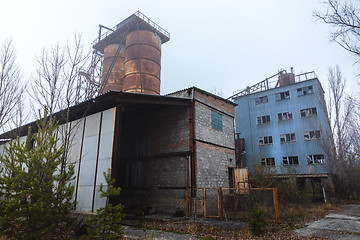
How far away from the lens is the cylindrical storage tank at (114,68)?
23.3 m

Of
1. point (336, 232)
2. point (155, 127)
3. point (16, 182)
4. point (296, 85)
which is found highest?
point (296, 85)

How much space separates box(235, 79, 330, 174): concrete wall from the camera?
22.9 meters

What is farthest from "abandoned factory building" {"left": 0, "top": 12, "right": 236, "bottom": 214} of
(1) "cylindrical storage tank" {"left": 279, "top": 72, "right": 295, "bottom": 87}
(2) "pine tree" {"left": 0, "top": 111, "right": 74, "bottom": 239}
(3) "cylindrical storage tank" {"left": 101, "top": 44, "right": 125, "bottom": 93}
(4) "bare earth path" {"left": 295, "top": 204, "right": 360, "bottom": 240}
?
(1) "cylindrical storage tank" {"left": 279, "top": 72, "right": 295, "bottom": 87}

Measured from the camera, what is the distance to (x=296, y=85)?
83.6 feet

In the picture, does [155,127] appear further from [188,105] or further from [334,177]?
[334,177]

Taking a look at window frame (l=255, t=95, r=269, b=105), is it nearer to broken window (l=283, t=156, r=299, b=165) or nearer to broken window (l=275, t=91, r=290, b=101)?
broken window (l=275, t=91, r=290, b=101)

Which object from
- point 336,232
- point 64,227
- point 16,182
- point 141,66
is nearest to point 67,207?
point 64,227

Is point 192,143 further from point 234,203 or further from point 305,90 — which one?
point 305,90

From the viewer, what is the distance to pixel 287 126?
2506 centimetres

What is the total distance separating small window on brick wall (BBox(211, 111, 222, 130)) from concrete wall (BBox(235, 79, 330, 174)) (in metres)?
7.72

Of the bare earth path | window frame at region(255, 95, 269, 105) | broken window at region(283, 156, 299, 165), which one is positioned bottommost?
the bare earth path

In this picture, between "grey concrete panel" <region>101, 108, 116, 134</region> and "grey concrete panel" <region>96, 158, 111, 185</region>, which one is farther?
"grey concrete panel" <region>101, 108, 116, 134</region>

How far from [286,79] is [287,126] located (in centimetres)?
625

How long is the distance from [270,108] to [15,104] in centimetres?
2463
